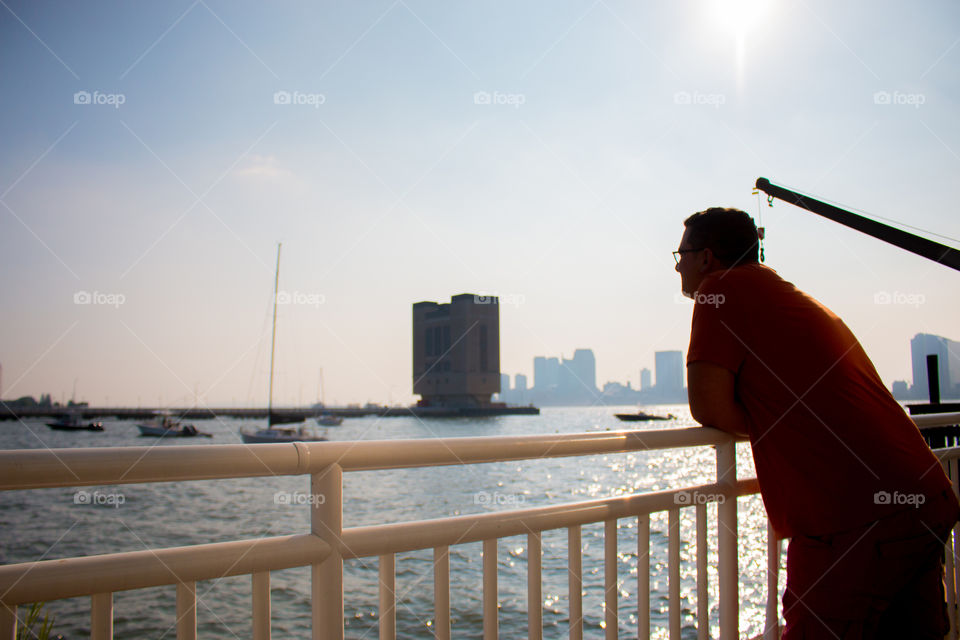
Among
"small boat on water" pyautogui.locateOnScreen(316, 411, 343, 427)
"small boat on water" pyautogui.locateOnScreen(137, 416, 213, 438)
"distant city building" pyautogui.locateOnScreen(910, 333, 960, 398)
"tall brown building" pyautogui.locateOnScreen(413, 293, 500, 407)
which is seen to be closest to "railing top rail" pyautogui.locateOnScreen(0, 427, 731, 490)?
"distant city building" pyautogui.locateOnScreen(910, 333, 960, 398)

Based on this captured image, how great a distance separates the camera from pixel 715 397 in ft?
5.47

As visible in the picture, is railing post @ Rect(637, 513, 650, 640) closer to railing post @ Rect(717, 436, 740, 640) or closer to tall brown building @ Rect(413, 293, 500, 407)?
railing post @ Rect(717, 436, 740, 640)

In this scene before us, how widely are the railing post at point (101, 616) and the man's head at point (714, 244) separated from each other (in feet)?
5.39

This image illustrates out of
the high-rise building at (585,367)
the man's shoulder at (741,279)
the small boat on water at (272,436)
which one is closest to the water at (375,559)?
the man's shoulder at (741,279)

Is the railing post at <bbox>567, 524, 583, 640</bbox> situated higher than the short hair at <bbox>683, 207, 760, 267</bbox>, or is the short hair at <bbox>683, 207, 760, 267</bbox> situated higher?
the short hair at <bbox>683, 207, 760, 267</bbox>

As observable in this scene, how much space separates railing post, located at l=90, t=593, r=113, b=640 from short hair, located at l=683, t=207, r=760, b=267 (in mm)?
1679

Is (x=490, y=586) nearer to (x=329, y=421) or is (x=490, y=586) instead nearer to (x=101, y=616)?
(x=101, y=616)

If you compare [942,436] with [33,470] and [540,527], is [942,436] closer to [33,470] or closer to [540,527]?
[540,527]

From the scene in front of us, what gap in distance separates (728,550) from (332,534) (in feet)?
4.49

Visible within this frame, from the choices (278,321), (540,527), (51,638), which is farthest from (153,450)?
(278,321)

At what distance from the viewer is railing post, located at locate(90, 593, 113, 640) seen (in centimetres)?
99

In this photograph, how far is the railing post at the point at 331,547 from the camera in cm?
116

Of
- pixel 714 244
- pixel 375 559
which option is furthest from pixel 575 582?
pixel 375 559

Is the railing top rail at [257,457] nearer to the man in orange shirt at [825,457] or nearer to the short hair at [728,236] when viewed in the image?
the man in orange shirt at [825,457]
